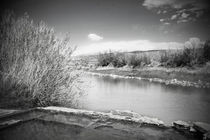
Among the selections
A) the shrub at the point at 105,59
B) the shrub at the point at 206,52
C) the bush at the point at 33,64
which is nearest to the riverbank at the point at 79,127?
the bush at the point at 33,64

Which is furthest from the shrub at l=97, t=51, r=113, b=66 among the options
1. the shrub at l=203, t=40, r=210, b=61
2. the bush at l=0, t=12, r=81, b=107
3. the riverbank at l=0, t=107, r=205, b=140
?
the riverbank at l=0, t=107, r=205, b=140

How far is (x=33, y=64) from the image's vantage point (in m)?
3.65

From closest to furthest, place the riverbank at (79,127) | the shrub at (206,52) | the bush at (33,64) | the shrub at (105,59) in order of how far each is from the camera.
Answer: the riverbank at (79,127) < the bush at (33,64) < the shrub at (206,52) < the shrub at (105,59)

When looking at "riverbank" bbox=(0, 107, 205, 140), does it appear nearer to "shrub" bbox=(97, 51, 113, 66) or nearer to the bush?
the bush

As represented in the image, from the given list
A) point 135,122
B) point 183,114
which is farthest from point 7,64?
point 183,114

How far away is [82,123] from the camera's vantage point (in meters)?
2.79

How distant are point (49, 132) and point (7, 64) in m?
2.37

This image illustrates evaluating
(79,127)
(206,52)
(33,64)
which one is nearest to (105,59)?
(206,52)

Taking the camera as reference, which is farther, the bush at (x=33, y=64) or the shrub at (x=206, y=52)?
the shrub at (x=206, y=52)

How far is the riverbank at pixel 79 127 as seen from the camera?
2.34 m

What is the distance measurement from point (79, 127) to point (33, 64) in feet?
6.57

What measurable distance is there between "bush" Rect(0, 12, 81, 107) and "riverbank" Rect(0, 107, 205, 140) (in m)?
0.68

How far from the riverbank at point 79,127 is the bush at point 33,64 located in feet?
2.23

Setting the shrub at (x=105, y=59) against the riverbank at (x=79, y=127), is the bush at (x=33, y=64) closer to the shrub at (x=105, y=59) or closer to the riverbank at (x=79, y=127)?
the riverbank at (x=79, y=127)
